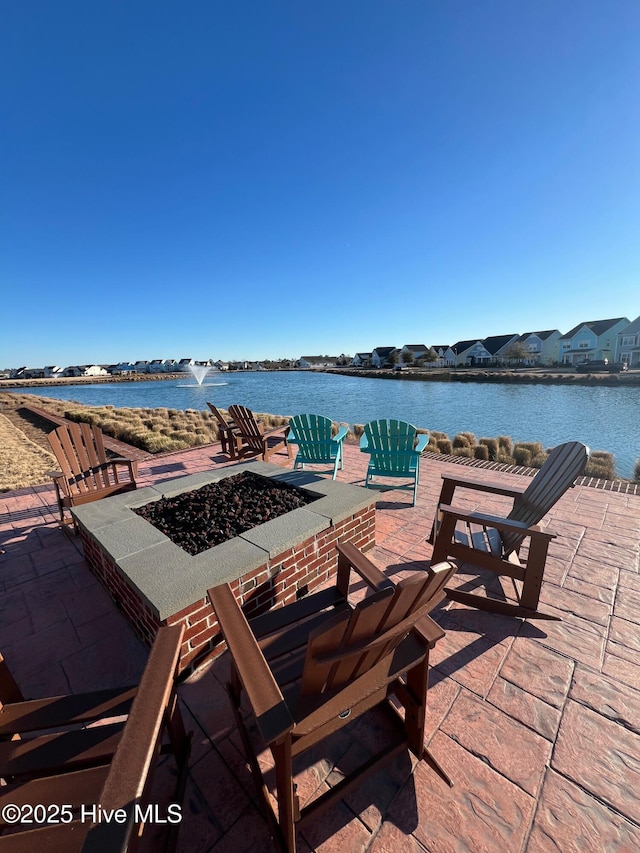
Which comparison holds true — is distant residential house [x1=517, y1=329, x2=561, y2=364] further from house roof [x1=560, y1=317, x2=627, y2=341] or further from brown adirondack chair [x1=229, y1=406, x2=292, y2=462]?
brown adirondack chair [x1=229, y1=406, x2=292, y2=462]

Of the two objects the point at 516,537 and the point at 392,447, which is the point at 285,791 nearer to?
the point at 516,537

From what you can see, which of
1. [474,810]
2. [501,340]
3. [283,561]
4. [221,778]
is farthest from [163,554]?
[501,340]

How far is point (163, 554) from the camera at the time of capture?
200 centimetres

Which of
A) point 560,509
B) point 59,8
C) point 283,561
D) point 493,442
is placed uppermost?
point 59,8

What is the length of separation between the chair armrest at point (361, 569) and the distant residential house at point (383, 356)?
187 ft

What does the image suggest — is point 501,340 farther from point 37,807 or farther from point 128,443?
point 37,807

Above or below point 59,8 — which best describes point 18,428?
below

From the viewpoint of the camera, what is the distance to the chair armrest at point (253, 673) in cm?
87

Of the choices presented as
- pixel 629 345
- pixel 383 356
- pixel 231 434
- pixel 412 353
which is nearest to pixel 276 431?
pixel 231 434

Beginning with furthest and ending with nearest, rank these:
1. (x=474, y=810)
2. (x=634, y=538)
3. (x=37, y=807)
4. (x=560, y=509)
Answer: (x=560, y=509), (x=634, y=538), (x=474, y=810), (x=37, y=807)

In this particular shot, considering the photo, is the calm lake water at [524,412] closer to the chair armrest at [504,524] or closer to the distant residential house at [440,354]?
the chair armrest at [504,524]

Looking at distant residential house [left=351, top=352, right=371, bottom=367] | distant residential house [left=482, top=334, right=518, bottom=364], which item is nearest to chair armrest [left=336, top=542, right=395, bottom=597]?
distant residential house [left=482, top=334, right=518, bottom=364]

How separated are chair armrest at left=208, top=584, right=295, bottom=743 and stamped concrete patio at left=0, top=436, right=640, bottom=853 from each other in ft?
1.93

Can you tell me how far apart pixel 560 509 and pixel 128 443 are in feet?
27.9
